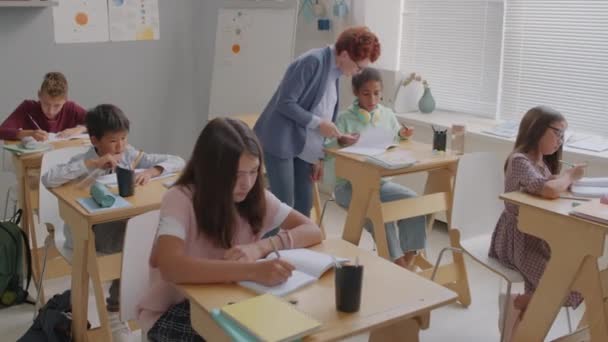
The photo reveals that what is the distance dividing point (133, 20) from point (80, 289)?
9.89ft

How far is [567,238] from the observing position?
7.96 feet

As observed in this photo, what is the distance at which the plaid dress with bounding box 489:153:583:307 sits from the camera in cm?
268

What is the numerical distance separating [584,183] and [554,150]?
18 cm

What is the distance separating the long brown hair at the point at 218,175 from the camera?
6.48ft

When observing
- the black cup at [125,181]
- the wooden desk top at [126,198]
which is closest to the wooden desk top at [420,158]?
the wooden desk top at [126,198]

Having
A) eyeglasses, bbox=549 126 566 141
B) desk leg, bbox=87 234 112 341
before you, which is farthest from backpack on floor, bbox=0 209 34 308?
eyeglasses, bbox=549 126 566 141

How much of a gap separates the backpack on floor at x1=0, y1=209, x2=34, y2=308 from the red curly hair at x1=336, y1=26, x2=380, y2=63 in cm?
185

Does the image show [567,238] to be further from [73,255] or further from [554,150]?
[73,255]

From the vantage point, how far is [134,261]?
216 centimetres

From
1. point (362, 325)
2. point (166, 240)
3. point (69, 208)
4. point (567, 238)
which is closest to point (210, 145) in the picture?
point (166, 240)

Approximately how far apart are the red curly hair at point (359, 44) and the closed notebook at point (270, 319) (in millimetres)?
1920

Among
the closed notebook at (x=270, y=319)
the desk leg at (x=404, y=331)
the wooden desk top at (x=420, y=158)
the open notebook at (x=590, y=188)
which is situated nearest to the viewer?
the closed notebook at (x=270, y=319)

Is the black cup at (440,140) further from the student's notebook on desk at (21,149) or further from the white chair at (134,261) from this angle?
the student's notebook on desk at (21,149)

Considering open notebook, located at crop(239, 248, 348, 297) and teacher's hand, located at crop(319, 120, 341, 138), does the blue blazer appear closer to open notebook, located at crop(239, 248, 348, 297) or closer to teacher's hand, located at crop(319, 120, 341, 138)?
teacher's hand, located at crop(319, 120, 341, 138)
